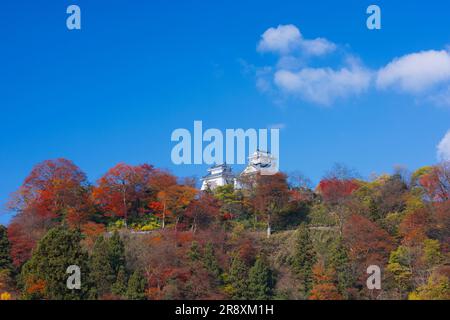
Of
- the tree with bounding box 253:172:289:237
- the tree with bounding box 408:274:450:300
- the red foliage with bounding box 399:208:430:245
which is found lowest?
the tree with bounding box 408:274:450:300

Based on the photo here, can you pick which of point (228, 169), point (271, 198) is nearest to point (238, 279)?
point (271, 198)

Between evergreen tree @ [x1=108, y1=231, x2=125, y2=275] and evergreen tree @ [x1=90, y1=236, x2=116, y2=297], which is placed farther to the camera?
evergreen tree @ [x1=108, y1=231, x2=125, y2=275]

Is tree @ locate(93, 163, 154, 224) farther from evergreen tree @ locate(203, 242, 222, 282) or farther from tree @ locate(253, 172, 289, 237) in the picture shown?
evergreen tree @ locate(203, 242, 222, 282)

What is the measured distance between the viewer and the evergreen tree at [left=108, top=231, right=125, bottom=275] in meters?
25.5

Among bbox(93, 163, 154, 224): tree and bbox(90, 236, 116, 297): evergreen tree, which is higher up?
bbox(93, 163, 154, 224): tree

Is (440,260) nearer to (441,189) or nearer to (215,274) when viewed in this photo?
(441,189)

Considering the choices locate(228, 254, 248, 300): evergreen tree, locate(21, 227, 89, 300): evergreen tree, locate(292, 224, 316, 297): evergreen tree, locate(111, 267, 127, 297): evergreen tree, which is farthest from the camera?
locate(292, 224, 316, 297): evergreen tree

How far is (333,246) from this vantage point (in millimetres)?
26672

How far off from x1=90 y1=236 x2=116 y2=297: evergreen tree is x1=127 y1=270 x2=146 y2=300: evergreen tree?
120cm

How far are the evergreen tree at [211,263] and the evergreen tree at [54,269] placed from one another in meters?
5.68

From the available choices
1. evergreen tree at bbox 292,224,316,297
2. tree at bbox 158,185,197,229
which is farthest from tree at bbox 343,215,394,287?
tree at bbox 158,185,197,229

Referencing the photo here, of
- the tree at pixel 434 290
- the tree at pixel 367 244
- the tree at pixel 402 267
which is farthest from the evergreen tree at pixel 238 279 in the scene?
the tree at pixel 434 290

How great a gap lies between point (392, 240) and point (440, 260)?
2.28 m

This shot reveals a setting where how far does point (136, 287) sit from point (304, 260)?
8473 mm
